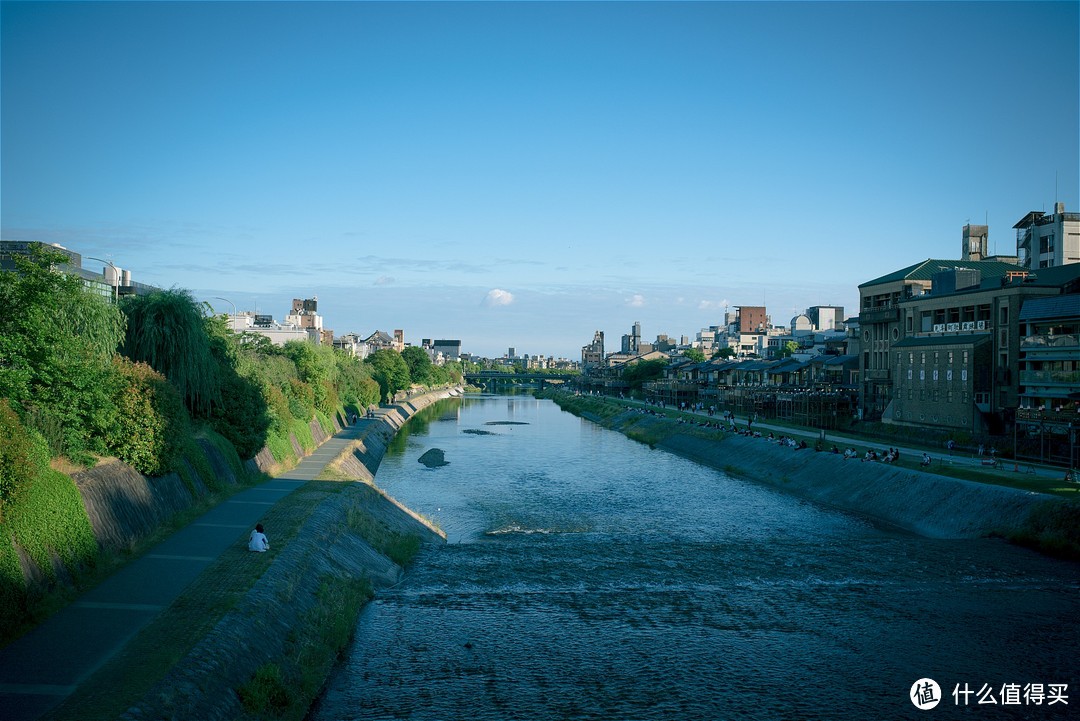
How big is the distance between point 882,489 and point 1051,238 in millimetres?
53433

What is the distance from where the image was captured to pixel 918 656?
23.0 m

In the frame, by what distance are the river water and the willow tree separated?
1580cm

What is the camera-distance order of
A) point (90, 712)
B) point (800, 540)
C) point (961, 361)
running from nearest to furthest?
1. point (90, 712)
2. point (800, 540)
3. point (961, 361)

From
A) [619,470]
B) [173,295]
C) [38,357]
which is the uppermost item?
[173,295]

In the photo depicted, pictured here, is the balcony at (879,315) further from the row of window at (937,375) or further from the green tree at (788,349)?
the green tree at (788,349)

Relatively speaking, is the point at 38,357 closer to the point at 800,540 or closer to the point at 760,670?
the point at 760,670

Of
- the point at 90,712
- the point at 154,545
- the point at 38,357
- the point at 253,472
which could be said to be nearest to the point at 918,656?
the point at 90,712

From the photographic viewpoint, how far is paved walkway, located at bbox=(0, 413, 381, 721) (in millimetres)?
14648

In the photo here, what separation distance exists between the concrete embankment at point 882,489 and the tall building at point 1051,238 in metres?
38.7

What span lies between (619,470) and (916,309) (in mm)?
33015

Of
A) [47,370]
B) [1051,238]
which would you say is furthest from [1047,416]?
[47,370]

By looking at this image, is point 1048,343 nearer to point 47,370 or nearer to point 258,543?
point 258,543

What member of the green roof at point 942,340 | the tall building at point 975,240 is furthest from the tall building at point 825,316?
the green roof at point 942,340

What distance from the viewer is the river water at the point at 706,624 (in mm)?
19906
